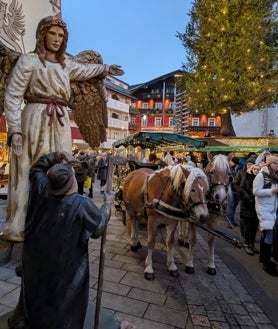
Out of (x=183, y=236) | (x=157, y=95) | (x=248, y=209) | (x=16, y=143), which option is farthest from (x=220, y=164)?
(x=157, y=95)

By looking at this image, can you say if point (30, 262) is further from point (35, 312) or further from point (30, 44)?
point (30, 44)

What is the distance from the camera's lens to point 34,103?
2.04m

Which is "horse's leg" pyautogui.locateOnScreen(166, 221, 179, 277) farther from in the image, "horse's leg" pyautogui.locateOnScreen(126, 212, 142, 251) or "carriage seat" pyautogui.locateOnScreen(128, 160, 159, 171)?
"carriage seat" pyautogui.locateOnScreen(128, 160, 159, 171)

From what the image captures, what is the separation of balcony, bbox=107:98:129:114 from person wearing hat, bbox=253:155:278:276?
1248 inches

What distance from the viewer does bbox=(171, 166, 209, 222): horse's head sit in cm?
347

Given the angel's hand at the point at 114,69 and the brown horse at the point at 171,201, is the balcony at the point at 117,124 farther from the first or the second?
the angel's hand at the point at 114,69

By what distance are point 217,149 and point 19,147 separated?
1080 cm

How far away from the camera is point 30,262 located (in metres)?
1.61

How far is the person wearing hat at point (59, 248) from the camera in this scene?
4.83 ft

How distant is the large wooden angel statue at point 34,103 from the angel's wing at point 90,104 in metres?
0.18

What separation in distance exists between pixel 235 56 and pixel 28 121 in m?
15.6

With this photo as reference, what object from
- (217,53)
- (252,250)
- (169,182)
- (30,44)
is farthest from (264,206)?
(217,53)

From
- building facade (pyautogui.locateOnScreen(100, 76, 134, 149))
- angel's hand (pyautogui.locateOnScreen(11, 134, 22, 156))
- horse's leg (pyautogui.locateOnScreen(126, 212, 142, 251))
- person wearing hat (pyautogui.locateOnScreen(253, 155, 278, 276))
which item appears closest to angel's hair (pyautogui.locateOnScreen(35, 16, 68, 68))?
angel's hand (pyautogui.locateOnScreen(11, 134, 22, 156))

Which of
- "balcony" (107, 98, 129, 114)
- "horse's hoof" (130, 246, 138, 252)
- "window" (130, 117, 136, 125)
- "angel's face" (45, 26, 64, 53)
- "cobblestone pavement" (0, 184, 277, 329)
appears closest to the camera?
"angel's face" (45, 26, 64, 53)
